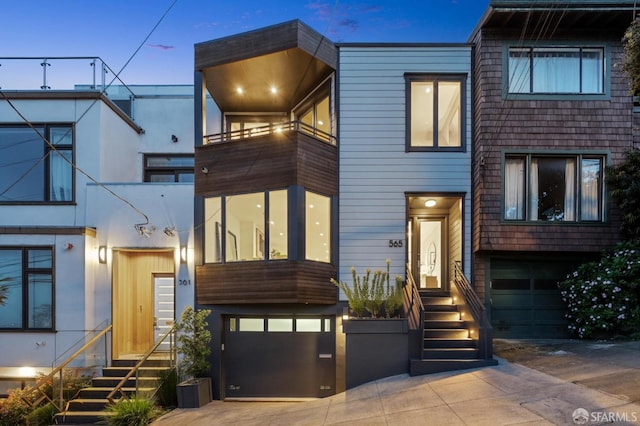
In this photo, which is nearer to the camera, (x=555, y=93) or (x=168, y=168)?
(x=555, y=93)

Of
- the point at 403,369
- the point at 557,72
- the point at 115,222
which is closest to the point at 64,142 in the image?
the point at 115,222

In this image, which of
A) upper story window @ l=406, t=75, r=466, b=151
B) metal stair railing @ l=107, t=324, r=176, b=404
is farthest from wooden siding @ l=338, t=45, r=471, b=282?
metal stair railing @ l=107, t=324, r=176, b=404

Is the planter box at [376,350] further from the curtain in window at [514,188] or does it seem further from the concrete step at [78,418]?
the concrete step at [78,418]

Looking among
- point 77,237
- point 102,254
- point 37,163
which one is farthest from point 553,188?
point 37,163

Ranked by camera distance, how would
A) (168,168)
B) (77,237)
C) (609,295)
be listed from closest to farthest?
(609,295) → (77,237) → (168,168)

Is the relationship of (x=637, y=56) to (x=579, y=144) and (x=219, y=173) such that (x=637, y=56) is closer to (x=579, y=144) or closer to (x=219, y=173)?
(x=579, y=144)

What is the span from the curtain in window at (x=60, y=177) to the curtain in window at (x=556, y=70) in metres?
11.5

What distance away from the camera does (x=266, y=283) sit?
31.4 ft

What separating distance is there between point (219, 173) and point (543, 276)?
27.1 ft

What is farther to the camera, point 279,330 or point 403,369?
point 279,330

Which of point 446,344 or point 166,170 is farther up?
point 166,170

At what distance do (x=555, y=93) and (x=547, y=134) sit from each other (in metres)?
1.00

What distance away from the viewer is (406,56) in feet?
34.5

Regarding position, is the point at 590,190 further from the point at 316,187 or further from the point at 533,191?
the point at 316,187
